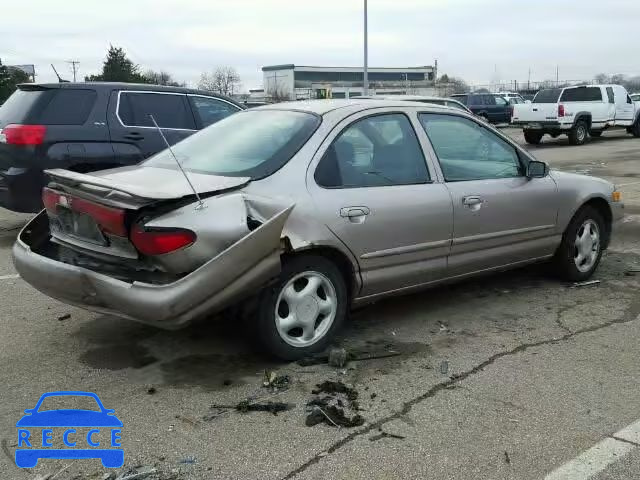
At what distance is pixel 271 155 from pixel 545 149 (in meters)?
18.2

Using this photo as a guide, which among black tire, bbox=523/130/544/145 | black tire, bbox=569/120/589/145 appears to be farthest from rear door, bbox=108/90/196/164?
black tire, bbox=569/120/589/145

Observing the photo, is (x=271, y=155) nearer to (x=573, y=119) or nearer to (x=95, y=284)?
(x=95, y=284)

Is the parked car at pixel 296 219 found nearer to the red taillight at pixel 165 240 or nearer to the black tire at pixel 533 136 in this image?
the red taillight at pixel 165 240

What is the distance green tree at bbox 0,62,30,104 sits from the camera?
150 ft

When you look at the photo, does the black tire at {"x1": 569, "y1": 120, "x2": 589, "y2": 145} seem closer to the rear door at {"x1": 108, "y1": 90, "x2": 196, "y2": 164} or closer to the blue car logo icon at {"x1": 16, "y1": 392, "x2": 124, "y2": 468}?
the rear door at {"x1": 108, "y1": 90, "x2": 196, "y2": 164}

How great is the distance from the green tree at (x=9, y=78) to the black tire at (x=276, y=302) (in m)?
46.5

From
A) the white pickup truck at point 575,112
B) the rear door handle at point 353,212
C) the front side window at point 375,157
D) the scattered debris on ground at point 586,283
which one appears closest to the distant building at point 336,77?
the white pickup truck at point 575,112

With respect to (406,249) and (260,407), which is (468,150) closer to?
(406,249)

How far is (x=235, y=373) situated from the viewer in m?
3.80

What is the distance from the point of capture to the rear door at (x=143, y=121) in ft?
24.3

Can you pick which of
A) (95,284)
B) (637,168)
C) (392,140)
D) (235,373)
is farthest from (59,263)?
(637,168)

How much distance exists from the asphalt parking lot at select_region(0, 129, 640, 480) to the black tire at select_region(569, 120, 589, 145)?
17313mm

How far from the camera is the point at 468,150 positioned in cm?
487

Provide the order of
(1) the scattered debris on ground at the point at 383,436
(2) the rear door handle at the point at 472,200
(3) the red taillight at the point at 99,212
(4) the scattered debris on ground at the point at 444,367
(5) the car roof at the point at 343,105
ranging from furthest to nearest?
(2) the rear door handle at the point at 472,200 < (5) the car roof at the point at 343,105 < (4) the scattered debris on ground at the point at 444,367 < (3) the red taillight at the point at 99,212 < (1) the scattered debris on ground at the point at 383,436
